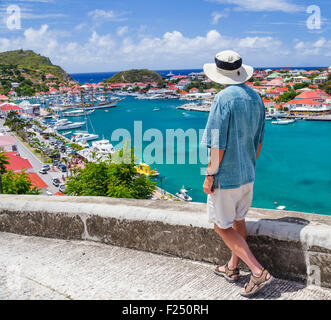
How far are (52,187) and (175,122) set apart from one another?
3338cm

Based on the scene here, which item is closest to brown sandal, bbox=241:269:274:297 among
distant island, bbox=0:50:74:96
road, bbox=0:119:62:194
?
road, bbox=0:119:62:194

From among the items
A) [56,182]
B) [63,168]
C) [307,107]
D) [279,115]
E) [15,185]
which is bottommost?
[56,182]

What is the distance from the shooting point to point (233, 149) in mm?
1545

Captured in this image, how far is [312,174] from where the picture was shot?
28.0m

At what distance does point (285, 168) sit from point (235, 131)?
2918 centimetres

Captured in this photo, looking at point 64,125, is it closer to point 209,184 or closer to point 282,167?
point 282,167

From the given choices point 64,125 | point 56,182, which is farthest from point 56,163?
point 64,125

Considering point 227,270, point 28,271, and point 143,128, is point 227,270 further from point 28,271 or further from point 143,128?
point 143,128

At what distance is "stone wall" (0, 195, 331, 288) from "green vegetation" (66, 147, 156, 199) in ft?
12.7

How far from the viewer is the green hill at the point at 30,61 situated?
113 meters

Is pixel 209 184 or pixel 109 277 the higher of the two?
pixel 209 184

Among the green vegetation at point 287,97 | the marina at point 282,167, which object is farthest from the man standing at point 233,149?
the green vegetation at point 287,97

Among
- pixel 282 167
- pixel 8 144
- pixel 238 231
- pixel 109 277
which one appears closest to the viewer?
pixel 238 231

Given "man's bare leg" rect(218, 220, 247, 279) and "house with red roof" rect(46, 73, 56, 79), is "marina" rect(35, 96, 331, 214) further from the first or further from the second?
"house with red roof" rect(46, 73, 56, 79)
